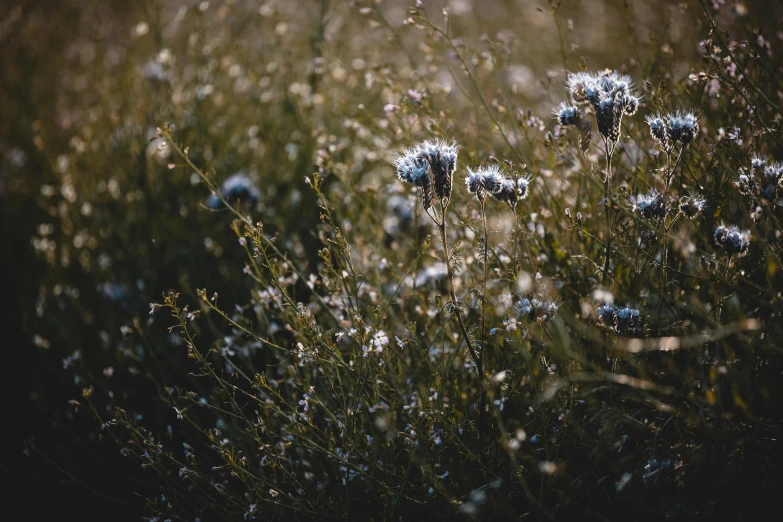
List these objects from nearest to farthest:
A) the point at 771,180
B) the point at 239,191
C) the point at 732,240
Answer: the point at 732,240 → the point at 771,180 → the point at 239,191

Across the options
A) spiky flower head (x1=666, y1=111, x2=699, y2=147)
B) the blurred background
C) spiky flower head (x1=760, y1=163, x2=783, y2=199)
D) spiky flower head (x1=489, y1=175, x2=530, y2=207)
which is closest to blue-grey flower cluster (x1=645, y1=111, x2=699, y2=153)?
spiky flower head (x1=666, y1=111, x2=699, y2=147)

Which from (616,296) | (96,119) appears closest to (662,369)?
(616,296)

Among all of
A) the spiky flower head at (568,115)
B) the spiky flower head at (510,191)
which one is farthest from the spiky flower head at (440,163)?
the spiky flower head at (568,115)

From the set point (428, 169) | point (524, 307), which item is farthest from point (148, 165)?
point (524, 307)

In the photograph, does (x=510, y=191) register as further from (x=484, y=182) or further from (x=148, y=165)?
(x=148, y=165)

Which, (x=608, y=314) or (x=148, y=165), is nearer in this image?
(x=608, y=314)

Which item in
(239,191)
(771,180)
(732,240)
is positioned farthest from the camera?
(239,191)

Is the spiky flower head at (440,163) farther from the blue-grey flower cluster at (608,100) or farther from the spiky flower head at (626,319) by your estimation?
the spiky flower head at (626,319)

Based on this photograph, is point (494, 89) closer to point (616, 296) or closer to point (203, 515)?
point (616, 296)
